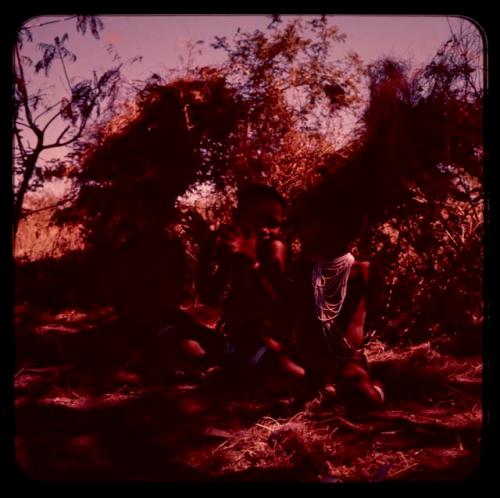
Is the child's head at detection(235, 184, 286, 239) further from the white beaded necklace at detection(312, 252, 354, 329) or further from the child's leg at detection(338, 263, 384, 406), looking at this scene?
the child's leg at detection(338, 263, 384, 406)

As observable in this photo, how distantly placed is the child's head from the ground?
1.87 ft

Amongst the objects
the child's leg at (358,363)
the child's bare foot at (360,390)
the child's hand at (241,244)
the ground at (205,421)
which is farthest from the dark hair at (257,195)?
the child's bare foot at (360,390)

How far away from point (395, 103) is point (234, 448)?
182cm

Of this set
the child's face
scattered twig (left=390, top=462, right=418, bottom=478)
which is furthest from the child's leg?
the child's face

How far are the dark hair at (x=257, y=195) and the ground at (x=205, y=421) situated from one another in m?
0.64

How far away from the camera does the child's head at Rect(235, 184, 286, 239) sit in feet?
6.77

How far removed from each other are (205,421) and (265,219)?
1012mm

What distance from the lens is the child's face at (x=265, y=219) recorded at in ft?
6.74

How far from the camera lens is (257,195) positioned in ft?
6.95

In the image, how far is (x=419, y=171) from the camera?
2203mm

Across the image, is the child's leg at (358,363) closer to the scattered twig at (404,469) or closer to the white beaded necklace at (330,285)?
the white beaded necklace at (330,285)

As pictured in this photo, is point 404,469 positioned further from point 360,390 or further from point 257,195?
point 257,195

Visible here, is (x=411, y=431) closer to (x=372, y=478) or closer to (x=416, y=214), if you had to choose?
(x=372, y=478)
